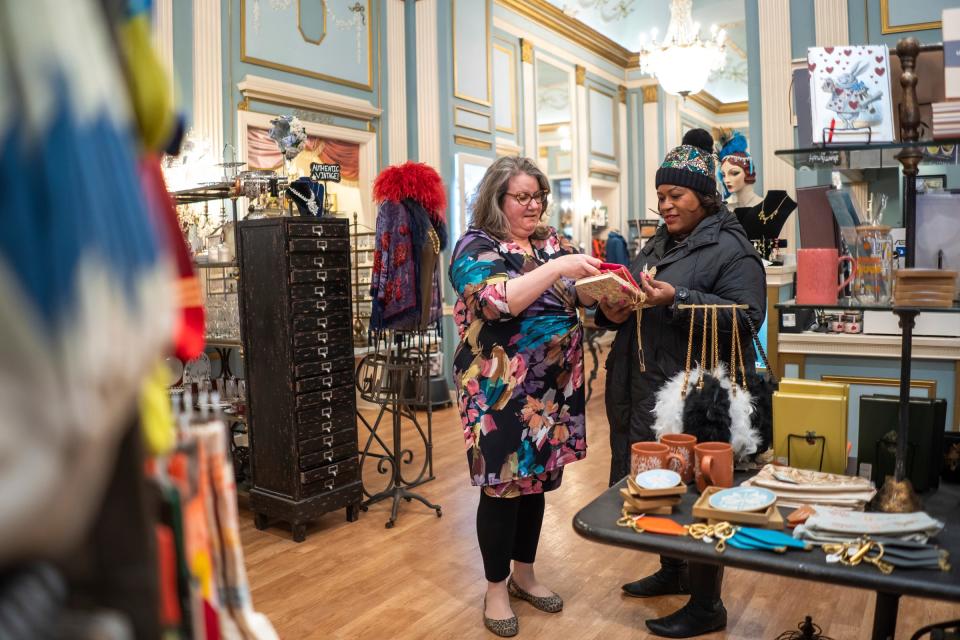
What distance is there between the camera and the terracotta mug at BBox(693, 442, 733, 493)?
5.85 feet

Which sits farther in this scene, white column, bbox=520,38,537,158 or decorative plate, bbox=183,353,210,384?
white column, bbox=520,38,537,158

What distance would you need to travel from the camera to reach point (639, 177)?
14.0 m

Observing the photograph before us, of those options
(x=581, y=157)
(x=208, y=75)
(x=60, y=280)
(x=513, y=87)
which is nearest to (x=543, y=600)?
(x=60, y=280)

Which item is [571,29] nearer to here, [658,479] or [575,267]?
[575,267]

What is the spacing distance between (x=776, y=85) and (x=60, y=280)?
19.5 feet

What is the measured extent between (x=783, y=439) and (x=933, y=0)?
4561mm

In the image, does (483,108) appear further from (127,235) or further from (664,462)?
(127,235)

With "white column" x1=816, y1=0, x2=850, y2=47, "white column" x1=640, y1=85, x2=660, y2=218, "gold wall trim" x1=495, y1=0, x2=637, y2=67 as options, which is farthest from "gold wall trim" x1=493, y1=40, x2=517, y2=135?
"white column" x1=816, y1=0, x2=850, y2=47

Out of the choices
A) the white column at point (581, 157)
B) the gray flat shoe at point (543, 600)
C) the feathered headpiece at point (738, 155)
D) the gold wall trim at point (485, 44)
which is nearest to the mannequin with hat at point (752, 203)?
the feathered headpiece at point (738, 155)

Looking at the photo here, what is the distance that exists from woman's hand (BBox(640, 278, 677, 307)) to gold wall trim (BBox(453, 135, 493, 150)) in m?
5.78

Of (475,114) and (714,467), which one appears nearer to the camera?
(714,467)

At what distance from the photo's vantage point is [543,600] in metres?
2.89

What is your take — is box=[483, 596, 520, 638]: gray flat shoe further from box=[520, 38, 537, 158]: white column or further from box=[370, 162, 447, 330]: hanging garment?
box=[520, 38, 537, 158]: white column

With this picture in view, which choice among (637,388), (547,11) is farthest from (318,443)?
(547,11)
